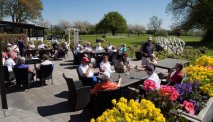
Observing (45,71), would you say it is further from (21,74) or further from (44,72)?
(21,74)

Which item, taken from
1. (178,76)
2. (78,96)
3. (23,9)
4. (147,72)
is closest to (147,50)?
(147,72)

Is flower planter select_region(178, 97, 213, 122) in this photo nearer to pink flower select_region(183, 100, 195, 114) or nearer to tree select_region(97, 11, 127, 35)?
pink flower select_region(183, 100, 195, 114)

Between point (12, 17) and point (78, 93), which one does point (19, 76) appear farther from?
point (12, 17)

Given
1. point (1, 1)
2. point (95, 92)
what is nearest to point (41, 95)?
point (95, 92)

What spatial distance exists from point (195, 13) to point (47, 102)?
31047mm

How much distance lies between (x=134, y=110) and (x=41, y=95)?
448 cm

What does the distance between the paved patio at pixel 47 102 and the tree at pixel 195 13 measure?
27.4 meters

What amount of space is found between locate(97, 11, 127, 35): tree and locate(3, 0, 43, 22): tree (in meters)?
31.8

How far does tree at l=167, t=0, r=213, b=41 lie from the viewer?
30616 mm

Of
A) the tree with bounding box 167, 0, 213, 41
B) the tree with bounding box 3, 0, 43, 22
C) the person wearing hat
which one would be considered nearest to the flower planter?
the person wearing hat

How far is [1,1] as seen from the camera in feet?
155

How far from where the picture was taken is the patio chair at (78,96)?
5266mm

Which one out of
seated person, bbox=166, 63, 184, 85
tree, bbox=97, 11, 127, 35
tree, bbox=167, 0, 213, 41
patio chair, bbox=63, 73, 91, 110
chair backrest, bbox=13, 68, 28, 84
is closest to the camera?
patio chair, bbox=63, 73, 91, 110

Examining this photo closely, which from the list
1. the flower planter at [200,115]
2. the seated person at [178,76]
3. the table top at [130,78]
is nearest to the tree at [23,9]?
the table top at [130,78]
